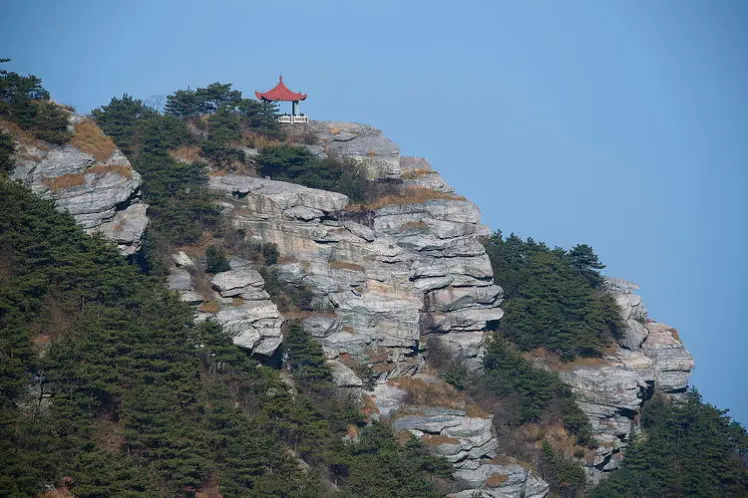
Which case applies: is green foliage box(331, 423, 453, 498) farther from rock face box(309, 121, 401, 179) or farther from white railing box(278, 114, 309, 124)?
white railing box(278, 114, 309, 124)

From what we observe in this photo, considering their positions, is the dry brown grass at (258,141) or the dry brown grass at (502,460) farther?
the dry brown grass at (258,141)

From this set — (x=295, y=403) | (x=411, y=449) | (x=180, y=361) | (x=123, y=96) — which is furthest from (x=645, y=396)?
(x=123, y=96)

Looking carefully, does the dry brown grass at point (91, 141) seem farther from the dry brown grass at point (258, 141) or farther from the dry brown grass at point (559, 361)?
the dry brown grass at point (559, 361)

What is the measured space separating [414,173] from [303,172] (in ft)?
22.1

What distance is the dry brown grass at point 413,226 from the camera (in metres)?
69.6

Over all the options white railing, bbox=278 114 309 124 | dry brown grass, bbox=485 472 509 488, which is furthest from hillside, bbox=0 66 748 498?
white railing, bbox=278 114 309 124

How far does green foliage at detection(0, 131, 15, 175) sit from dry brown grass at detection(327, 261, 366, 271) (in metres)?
16.1

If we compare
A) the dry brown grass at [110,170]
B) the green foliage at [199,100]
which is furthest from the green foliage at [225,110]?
the dry brown grass at [110,170]

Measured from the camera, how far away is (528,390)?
67.6 meters

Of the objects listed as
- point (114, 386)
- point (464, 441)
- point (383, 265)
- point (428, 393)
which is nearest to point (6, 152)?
point (114, 386)

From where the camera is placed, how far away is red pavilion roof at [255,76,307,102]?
79375 mm

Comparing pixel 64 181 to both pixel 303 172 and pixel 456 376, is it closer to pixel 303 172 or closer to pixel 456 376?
pixel 303 172

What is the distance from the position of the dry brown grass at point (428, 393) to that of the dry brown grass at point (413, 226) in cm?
871

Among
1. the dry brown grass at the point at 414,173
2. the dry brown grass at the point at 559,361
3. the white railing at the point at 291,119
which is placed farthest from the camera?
the white railing at the point at 291,119
